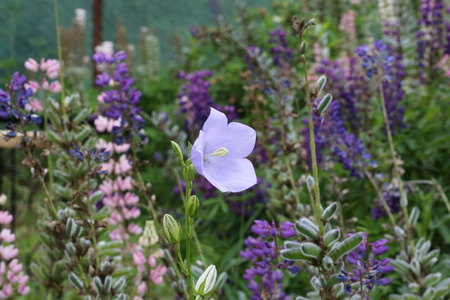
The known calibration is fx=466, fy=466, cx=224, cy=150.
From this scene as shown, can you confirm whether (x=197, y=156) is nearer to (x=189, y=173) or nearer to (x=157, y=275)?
(x=189, y=173)

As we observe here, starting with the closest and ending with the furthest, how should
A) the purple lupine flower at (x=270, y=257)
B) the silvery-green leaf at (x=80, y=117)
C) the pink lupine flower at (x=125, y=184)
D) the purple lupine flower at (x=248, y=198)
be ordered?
the purple lupine flower at (x=270, y=257) < the silvery-green leaf at (x=80, y=117) < the pink lupine flower at (x=125, y=184) < the purple lupine flower at (x=248, y=198)

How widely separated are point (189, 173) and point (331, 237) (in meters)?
0.31

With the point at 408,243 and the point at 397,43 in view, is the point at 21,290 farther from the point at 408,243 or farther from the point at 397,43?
the point at 397,43

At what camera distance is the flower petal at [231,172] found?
0.67m

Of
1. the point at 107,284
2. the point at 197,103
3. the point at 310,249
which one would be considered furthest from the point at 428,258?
the point at 197,103

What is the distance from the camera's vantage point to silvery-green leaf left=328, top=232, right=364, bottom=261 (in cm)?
78

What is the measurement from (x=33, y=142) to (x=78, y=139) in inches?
6.9

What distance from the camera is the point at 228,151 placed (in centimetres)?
72

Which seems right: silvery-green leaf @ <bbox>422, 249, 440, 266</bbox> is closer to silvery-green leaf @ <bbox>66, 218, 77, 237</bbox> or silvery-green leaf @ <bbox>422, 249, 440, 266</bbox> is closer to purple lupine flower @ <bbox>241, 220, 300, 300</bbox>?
purple lupine flower @ <bbox>241, 220, 300, 300</bbox>

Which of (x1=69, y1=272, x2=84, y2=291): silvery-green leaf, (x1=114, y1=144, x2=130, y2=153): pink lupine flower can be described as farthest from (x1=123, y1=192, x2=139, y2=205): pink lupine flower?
(x1=69, y1=272, x2=84, y2=291): silvery-green leaf

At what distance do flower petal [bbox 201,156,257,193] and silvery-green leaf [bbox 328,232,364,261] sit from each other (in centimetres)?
22

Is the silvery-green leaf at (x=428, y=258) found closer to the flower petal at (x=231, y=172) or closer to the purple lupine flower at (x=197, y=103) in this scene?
the flower petal at (x=231, y=172)

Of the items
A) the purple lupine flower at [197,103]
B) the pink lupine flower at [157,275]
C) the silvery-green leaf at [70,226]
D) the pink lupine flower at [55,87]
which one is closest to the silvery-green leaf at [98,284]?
the silvery-green leaf at [70,226]

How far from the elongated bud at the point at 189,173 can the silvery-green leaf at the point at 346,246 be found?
31cm
